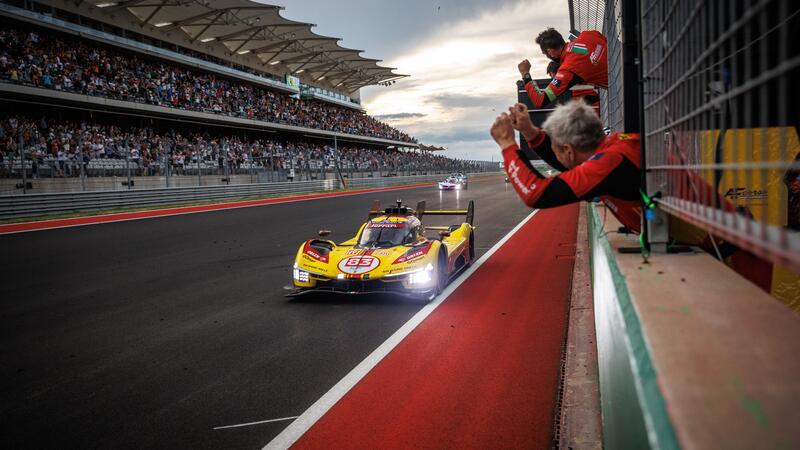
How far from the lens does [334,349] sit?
4848 millimetres

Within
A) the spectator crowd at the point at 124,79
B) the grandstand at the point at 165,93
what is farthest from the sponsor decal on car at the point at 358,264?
the spectator crowd at the point at 124,79

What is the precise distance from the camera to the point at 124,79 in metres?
30.5

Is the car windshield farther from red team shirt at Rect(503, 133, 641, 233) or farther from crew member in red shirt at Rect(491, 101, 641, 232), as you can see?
red team shirt at Rect(503, 133, 641, 233)

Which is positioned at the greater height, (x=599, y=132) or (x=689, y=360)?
(x=599, y=132)

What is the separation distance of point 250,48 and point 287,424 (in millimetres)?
47102

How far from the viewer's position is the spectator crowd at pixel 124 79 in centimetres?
2522

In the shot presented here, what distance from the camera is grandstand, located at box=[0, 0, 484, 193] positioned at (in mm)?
22516

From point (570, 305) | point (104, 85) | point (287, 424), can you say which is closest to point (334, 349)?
point (287, 424)

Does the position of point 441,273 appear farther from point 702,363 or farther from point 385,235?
point 702,363

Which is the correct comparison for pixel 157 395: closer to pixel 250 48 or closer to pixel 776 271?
pixel 776 271

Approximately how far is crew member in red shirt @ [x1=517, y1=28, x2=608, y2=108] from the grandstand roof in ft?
109

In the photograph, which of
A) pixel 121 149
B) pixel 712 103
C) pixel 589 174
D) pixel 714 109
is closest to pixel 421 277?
pixel 589 174

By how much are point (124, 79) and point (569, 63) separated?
31.3 m

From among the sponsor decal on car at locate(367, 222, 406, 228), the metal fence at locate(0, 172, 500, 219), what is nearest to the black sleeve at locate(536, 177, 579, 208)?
the sponsor decal on car at locate(367, 222, 406, 228)
